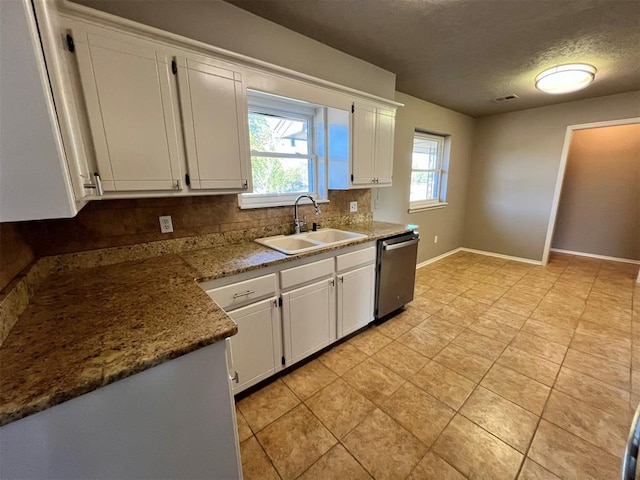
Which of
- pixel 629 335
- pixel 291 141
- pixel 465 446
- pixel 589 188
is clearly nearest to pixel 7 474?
pixel 465 446

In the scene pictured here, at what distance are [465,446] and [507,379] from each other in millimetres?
740

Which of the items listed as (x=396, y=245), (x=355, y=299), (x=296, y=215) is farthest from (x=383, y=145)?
(x=355, y=299)

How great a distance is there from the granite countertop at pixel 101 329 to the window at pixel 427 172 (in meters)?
3.26

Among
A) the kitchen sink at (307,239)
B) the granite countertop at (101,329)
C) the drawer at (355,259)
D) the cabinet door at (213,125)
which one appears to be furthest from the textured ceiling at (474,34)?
the granite countertop at (101,329)

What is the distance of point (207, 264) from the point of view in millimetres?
1528

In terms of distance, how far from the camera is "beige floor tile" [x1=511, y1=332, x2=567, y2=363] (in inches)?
81.9

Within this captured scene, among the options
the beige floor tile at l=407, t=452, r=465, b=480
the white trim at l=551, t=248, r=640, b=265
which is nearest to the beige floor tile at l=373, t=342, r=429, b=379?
the beige floor tile at l=407, t=452, r=465, b=480

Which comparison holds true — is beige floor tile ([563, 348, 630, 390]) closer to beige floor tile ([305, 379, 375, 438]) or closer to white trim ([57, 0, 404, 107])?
beige floor tile ([305, 379, 375, 438])

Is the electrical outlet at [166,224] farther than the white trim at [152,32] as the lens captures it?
Yes

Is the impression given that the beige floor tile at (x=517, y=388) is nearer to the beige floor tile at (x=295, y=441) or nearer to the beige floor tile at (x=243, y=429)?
the beige floor tile at (x=295, y=441)

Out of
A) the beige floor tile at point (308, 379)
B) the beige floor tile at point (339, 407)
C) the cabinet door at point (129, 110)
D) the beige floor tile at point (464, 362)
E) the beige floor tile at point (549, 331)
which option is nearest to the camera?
the cabinet door at point (129, 110)

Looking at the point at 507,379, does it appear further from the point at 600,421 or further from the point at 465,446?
the point at 465,446

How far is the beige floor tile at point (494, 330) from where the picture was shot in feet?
7.64

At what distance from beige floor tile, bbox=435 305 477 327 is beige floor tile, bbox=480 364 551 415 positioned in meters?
0.64
